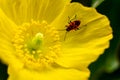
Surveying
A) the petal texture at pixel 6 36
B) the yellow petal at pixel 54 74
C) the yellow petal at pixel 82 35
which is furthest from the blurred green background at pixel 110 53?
the petal texture at pixel 6 36

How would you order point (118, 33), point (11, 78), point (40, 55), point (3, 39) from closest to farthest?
point (11, 78)
point (3, 39)
point (40, 55)
point (118, 33)

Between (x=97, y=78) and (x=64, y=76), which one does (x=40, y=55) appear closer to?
(x=64, y=76)

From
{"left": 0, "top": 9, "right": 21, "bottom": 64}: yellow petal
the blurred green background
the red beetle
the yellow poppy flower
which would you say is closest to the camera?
{"left": 0, "top": 9, "right": 21, "bottom": 64}: yellow petal

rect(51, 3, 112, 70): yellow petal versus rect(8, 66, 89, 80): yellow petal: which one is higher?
rect(51, 3, 112, 70): yellow petal

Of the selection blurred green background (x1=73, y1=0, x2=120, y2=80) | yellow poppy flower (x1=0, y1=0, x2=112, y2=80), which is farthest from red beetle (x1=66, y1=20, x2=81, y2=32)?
blurred green background (x1=73, y1=0, x2=120, y2=80)

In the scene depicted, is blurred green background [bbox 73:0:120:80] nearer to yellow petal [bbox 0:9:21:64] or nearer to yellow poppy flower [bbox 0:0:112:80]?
yellow poppy flower [bbox 0:0:112:80]

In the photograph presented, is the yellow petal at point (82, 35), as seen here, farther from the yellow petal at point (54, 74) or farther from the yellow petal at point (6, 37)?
the yellow petal at point (6, 37)

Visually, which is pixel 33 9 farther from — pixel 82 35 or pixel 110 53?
pixel 110 53

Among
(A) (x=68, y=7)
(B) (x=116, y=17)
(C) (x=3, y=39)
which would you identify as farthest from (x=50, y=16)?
(B) (x=116, y=17)
